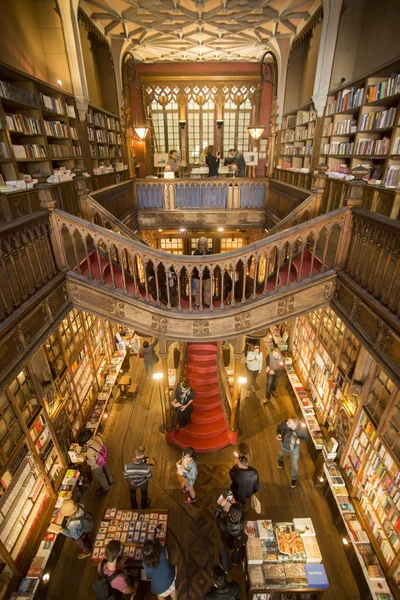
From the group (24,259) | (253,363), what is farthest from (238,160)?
(24,259)

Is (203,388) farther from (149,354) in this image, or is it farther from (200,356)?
(149,354)

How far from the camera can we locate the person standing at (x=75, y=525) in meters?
3.89

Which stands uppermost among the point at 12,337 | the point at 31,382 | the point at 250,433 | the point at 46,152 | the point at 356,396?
the point at 46,152

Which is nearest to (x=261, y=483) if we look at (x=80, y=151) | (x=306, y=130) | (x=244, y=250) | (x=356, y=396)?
(x=356, y=396)

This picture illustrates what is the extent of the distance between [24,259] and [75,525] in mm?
3471

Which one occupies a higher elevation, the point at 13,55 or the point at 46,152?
the point at 13,55

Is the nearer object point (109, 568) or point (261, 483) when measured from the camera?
point (109, 568)

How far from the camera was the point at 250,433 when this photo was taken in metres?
6.34

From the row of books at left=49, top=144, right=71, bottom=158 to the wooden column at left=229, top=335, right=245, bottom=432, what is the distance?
18.1 feet

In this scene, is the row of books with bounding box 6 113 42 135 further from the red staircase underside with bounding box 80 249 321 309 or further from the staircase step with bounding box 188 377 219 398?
the staircase step with bounding box 188 377 219 398

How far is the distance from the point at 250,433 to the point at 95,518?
10.4ft

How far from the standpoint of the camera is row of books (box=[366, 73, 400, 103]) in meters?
4.93

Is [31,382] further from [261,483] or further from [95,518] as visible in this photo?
[261,483]

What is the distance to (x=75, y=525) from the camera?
3979 millimetres
